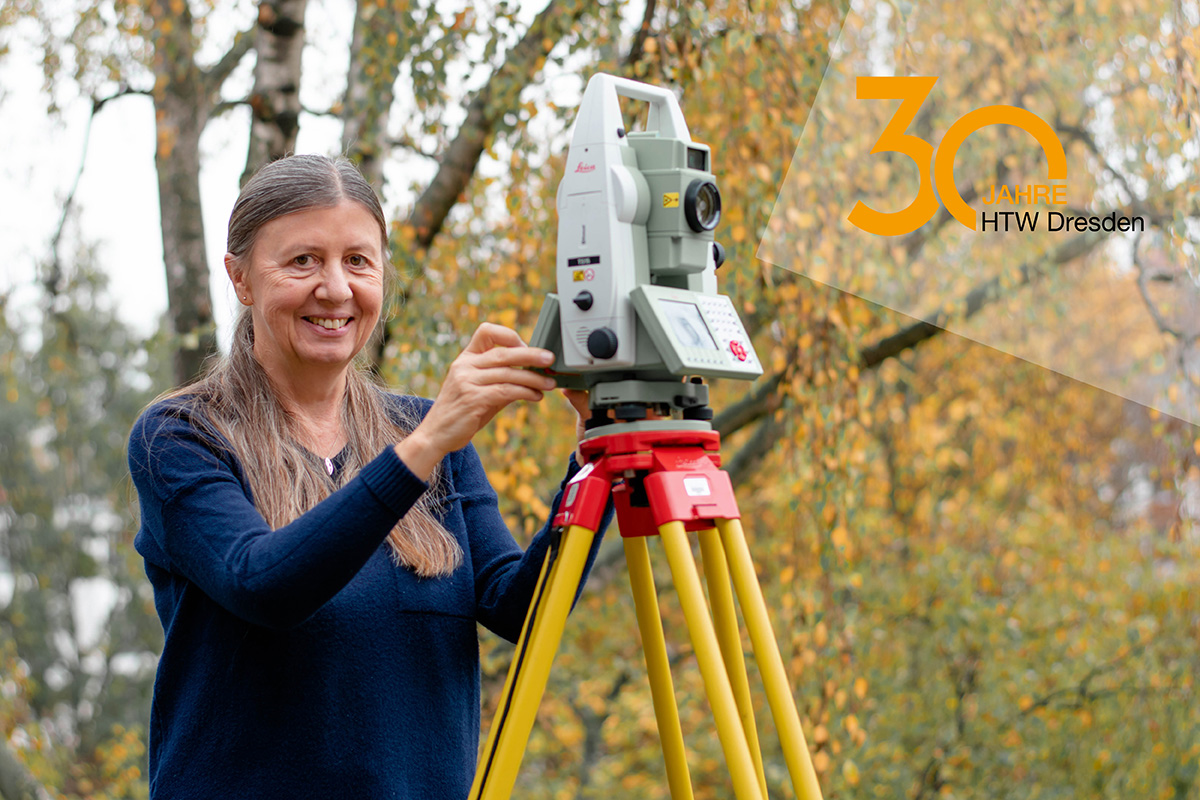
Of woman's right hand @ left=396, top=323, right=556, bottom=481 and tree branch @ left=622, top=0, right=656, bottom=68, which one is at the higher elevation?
tree branch @ left=622, top=0, right=656, bottom=68

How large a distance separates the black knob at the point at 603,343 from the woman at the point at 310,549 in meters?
0.09

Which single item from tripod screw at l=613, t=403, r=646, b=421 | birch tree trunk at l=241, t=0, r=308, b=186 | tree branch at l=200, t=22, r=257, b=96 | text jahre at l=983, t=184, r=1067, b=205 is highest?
tree branch at l=200, t=22, r=257, b=96

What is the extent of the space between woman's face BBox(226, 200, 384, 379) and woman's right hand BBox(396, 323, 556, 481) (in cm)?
24

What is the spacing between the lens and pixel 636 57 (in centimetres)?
366

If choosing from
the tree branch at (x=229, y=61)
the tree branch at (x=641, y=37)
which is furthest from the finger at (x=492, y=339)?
the tree branch at (x=229, y=61)

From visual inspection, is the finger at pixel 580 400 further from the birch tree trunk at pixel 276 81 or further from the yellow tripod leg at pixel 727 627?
the birch tree trunk at pixel 276 81

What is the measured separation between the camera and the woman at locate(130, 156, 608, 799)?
1.37 meters

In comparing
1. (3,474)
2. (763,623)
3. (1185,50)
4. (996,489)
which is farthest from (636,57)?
(3,474)

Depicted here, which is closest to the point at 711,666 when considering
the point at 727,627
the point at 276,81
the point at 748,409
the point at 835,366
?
the point at 727,627

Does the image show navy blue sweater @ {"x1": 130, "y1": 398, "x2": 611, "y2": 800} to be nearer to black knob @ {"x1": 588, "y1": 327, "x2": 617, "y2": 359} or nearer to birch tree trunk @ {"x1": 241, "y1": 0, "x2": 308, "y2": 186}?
black knob @ {"x1": 588, "y1": 327, "x2": 617, "y2": 359}

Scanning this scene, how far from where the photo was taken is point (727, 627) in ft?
5.48

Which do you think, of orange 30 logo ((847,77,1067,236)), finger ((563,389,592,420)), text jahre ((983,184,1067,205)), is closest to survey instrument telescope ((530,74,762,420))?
finger ((563,389,592,420))

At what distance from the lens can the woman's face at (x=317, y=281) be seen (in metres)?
1.60

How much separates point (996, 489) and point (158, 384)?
1062cm
